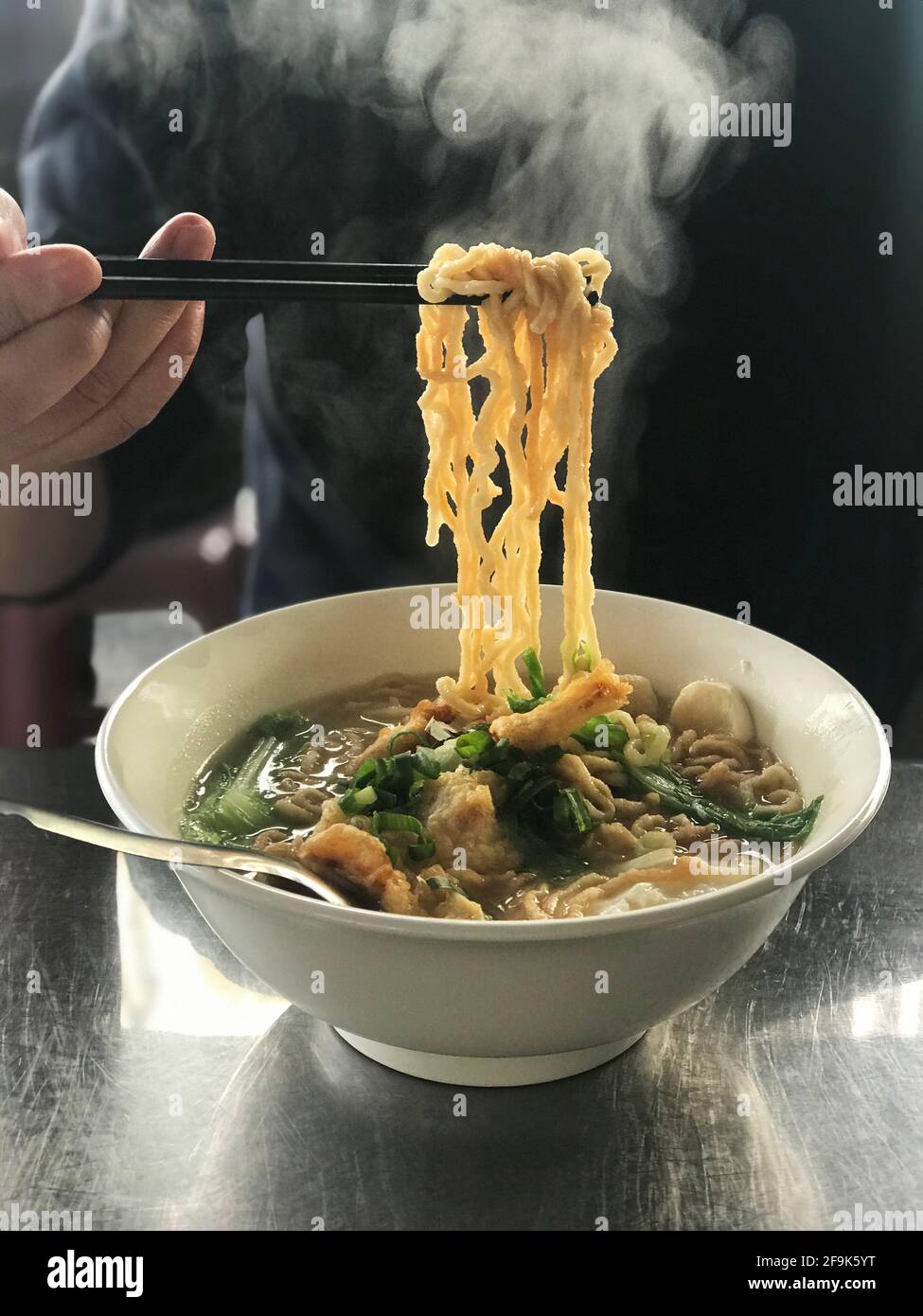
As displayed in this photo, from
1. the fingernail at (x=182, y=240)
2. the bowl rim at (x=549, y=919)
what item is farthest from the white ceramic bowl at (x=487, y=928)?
the fingernail at (x=182, y=240)

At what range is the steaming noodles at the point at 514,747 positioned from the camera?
6.27 feet

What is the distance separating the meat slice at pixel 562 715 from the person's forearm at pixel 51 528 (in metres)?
2.09

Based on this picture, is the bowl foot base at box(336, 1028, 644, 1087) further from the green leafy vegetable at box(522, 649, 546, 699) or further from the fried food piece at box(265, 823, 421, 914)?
the green leafy vegetable at box(522, 649, 546, 699)

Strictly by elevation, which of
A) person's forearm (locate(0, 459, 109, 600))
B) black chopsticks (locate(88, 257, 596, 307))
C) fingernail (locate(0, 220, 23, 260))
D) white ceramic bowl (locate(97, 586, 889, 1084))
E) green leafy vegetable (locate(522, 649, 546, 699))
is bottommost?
white ceramic bowl (locate(97, 586, 889, 1084))

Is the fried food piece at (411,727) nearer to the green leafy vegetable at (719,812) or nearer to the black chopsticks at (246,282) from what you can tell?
the green leafy vegetable at (719,812)

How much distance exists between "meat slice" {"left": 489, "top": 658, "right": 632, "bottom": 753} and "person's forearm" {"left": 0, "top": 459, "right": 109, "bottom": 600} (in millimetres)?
2090

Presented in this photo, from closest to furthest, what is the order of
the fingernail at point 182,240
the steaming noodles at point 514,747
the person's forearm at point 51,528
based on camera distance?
the steaming noodles at point 514,747, the fingernail at point 182,240, the person's forearm at point 51,528

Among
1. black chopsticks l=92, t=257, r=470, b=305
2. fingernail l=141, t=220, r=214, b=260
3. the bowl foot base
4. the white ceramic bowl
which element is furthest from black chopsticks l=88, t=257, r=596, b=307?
the bowl foot base

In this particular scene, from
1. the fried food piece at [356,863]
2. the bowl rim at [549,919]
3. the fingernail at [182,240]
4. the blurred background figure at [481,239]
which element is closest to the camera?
the bowl rim at [549,919]

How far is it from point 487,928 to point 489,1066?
45cm

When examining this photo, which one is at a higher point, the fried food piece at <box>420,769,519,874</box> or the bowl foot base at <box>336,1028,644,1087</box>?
the fried food piece at <box>420,769,519,874</box>

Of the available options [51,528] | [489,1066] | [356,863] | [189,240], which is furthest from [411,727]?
[51,528]

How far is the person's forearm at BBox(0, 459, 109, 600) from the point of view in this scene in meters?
3.62
